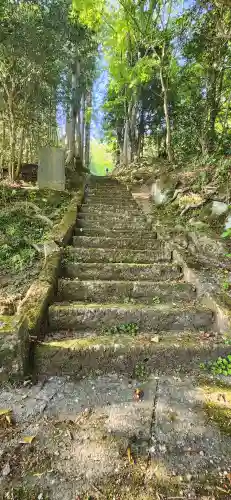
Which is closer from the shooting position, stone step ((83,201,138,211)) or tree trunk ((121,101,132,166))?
stone step ((83,201,138,211))

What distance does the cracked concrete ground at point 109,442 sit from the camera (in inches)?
54.6

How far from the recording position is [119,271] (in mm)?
3602

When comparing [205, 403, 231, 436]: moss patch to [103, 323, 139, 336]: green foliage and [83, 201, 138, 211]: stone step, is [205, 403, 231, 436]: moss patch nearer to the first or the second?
[103, 323, 139, 336]: green foliage

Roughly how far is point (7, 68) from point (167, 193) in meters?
4.75

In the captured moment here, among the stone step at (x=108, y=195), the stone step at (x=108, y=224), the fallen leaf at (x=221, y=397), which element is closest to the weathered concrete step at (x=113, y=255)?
the stone step at (x=108, y=224)

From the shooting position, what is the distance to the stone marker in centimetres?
733

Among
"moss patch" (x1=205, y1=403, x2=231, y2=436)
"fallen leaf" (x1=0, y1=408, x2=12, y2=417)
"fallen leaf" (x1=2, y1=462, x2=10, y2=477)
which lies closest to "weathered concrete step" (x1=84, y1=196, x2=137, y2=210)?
"moss patch" (x1=205, y1=403, x2=231, y2=436)

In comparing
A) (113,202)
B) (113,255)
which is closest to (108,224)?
(113,255)

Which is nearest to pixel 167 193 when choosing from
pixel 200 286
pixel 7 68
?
pixel 200 286

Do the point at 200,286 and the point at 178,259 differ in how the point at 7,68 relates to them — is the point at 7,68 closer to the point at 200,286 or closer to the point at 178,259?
the point at 178,259

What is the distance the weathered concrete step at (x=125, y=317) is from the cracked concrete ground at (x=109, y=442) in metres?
0.65

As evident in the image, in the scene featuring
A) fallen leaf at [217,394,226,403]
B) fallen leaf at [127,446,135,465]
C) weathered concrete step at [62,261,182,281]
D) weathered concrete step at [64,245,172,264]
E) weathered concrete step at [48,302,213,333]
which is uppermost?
weathered concrete step at [64,245,172,264]

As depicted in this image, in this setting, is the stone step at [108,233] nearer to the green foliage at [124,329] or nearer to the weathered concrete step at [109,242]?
the weathered concrete step at [109,242]

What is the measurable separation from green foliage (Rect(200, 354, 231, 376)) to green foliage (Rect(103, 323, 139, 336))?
27.0 inches
